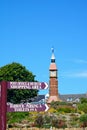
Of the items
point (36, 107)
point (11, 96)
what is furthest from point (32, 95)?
point (36, 107)

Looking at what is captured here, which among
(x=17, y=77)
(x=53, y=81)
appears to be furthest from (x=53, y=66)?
(x=17, y=77)

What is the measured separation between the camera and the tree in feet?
253

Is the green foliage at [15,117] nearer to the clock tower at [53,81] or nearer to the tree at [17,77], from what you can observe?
A: the tree at [17,77]

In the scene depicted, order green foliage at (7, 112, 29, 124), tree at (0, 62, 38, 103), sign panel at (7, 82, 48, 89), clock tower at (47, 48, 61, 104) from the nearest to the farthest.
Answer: sign panel at (7, 82, 48, 89) < green foliage at (7, 112, 29, 124) < tree at (0, 62, 38, 103) < clock tower at (47, 48, 61, 104)

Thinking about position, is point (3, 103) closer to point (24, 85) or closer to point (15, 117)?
point (24, 85)

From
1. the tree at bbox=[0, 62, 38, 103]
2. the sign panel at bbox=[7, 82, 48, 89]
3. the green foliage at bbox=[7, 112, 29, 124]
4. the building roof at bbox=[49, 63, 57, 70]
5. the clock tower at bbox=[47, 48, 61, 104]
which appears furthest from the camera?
the clock tower at bbox=[47, 48, 61, 104]

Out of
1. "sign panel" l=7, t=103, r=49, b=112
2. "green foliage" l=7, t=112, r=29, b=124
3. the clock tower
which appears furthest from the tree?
"sign panel" l=7, t=103, r=49, b=112

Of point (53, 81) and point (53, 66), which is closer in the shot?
point (53, 66)

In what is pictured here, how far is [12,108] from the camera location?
1223cm

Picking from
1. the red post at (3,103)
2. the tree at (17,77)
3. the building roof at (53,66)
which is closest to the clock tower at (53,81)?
the building roof at (53,66)

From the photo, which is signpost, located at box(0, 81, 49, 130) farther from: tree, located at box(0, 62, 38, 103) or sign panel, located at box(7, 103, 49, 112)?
tree, located at box(0, 62, 38, 103)

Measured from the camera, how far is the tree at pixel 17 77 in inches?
3034

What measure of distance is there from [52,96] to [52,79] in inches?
139

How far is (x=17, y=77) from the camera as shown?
257 feet
